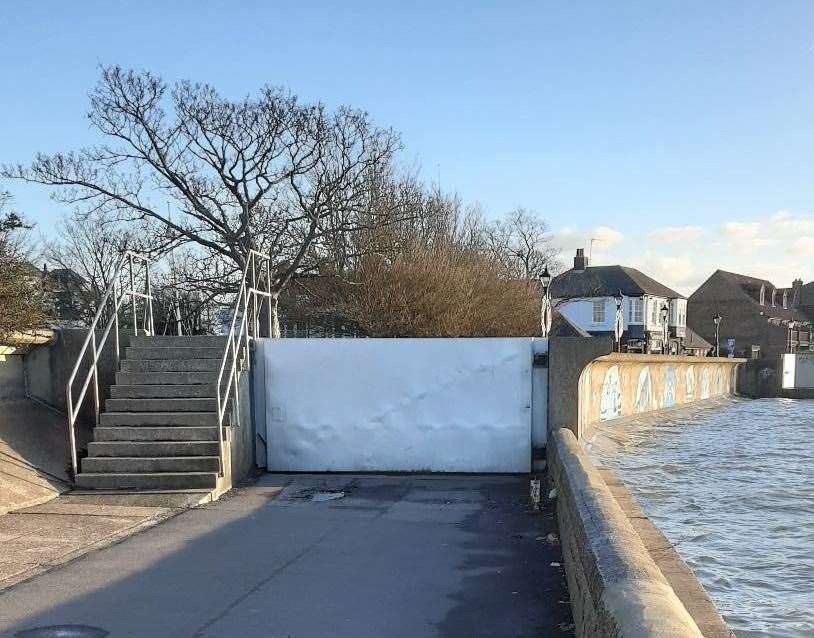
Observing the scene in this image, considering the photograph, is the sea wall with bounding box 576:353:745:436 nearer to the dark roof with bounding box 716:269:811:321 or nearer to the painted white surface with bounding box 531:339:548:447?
the painted white surface with bounding box 531:339:548:447

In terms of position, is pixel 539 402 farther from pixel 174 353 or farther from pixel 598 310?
pixel 598 310

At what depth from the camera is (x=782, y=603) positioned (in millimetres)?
6676

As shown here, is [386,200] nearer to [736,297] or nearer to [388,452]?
[388,452]

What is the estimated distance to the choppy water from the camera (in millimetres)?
6734

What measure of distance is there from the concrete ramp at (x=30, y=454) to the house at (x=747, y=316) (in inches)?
2846

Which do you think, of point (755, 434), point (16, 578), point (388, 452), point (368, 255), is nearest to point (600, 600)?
point (16, 578)

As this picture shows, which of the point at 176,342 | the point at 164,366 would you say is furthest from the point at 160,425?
the point at 176,342

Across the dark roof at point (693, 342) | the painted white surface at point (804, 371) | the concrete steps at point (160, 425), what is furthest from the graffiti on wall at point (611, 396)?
the painted white surface at point (804, 371)

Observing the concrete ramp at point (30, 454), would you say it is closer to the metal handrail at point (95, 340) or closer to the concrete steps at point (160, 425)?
the metal handrail at point (95, 340)

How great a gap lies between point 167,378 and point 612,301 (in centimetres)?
5571

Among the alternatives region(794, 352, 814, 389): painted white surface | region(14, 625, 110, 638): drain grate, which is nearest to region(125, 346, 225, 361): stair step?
region(14, 625, 110, 638): drain grate

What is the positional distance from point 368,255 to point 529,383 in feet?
33.1

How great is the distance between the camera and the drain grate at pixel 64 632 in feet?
13.9

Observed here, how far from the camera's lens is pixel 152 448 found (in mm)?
8328
